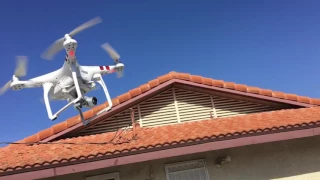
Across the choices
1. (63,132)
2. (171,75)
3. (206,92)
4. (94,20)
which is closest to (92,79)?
(94,20)

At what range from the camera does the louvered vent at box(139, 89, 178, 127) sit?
10.7 m

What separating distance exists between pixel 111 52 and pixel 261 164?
14.9ft

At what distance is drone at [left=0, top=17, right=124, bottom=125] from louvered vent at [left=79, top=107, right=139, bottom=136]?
2850 mm

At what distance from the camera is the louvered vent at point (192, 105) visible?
10.9 meters

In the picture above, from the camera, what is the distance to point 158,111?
35.4 ft

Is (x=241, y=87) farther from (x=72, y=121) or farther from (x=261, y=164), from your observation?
(x=72, y=121)

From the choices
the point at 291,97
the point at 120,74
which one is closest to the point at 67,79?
the point at 120,74

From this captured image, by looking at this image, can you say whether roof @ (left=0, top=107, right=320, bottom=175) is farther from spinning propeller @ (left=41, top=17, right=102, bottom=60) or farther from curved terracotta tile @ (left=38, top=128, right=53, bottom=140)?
spinning propeller @ (left=41, top=17, right=102, bottom=60)

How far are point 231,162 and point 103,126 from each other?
12.8 ft

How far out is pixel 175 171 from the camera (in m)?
8.53

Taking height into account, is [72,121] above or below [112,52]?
below

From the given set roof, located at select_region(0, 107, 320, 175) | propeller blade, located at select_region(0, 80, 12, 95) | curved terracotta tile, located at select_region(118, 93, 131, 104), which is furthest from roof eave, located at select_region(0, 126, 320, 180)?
curved terracotta tile, located at select_region(118, 93, 131, 104)

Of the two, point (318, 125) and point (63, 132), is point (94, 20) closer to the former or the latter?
point (63, 132)

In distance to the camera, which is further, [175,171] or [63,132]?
[63,132]
